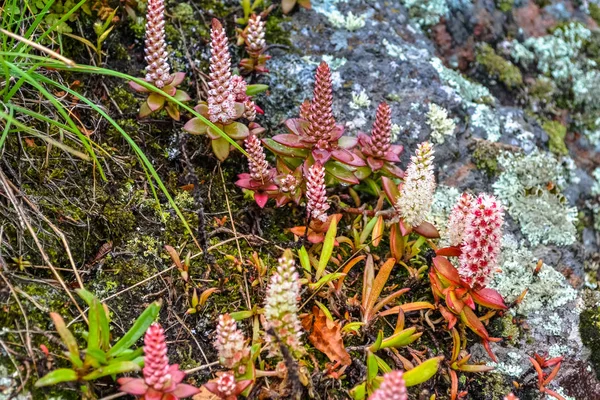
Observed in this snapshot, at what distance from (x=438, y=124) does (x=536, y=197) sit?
86 centimetres

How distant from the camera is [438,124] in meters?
4.08

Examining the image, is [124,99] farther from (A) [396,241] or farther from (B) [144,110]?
(A) [396,241]

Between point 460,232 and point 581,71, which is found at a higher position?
point 581,71

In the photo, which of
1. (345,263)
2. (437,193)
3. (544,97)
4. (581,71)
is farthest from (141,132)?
(581,71)

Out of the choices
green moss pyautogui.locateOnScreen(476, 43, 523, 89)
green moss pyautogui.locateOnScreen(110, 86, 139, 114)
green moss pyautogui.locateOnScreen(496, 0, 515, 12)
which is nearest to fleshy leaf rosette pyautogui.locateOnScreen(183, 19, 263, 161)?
green moss pyautogui.locateOnScreen(110, 86, 139, 114)

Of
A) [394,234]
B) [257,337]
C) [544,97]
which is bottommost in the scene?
[257,337]

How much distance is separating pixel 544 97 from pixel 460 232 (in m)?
2.25

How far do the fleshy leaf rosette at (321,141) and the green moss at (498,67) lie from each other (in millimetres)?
1879

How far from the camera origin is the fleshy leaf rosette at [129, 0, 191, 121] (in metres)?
3.37

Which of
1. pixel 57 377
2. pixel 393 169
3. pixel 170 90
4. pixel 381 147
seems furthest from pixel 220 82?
pixel 57 377

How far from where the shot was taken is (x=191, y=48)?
13.1 feet

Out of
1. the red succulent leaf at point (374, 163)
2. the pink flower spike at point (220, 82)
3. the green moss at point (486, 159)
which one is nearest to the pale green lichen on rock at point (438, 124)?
the green moss at point (486, 159)

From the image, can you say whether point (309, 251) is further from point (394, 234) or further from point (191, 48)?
point (191, 48)

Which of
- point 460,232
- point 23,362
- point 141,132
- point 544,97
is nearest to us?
point 23,362
